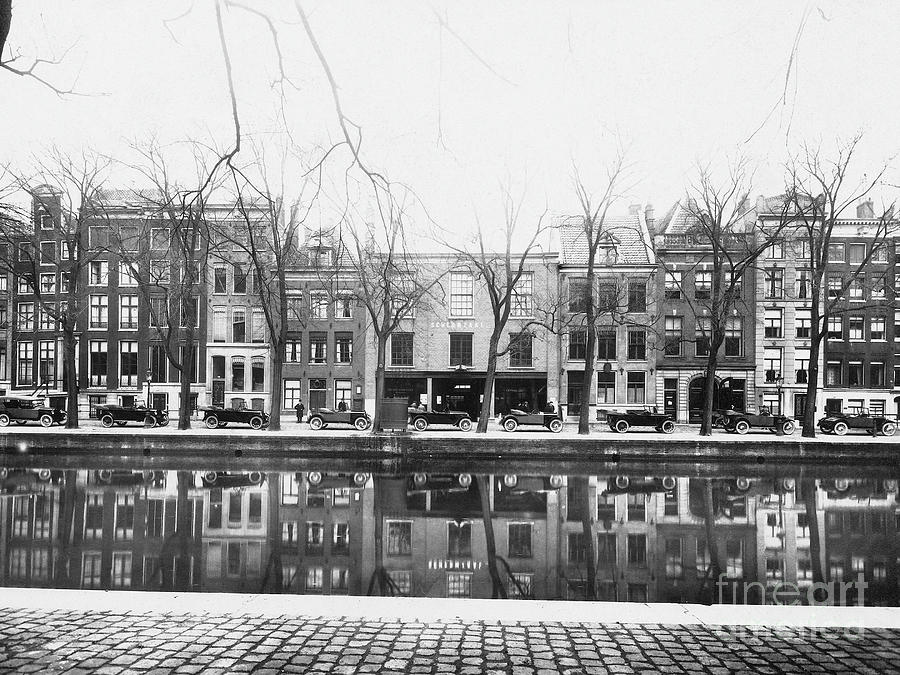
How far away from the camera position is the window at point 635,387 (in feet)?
131

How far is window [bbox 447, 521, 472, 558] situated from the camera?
35.9 ft

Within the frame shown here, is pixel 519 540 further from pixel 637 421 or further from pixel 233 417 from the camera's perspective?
pixel 233 417

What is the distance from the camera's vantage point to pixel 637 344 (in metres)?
40.0

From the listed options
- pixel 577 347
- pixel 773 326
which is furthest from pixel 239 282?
pixel 773 326

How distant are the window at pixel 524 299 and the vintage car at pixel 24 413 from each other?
2427 centimetres

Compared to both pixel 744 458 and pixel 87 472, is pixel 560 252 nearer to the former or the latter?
pixel 744 458

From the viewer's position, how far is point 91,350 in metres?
42.6

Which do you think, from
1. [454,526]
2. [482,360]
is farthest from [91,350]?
[454,526]

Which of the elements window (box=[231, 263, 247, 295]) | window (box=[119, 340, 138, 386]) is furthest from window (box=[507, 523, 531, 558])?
window (box=[119, 340, 138, 386])

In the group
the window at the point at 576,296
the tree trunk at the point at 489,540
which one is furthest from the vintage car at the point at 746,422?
the tree trunk at the point at 489,540

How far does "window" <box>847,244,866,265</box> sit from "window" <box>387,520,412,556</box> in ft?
124

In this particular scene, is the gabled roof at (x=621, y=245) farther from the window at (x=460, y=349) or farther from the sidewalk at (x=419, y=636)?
the sidewalk at (x=419, y=636)

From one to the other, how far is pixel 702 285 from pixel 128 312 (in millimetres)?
35837

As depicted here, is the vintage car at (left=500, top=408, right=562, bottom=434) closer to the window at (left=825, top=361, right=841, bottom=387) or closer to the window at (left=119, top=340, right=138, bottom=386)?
the window at (left=825, top=361, right=841, bottom=387)
